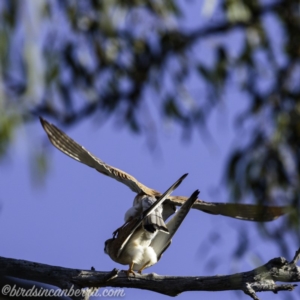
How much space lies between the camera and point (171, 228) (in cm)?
264

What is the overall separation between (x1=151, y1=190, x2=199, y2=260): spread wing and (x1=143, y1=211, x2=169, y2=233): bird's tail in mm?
140

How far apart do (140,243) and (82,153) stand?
1.81 ft

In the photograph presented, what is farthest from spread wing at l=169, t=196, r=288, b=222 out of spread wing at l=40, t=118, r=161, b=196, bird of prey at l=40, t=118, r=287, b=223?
spread wing at l=40, t=118, r=161, b=196

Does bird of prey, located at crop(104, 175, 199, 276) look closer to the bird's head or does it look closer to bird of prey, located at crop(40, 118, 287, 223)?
the bird's head

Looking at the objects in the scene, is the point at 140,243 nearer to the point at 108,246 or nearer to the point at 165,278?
the point at 108,246

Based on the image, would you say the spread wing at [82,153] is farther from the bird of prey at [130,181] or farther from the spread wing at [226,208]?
the spread wing at [226,208]

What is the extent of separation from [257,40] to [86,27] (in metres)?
0.67

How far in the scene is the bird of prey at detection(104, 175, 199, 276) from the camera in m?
2.62

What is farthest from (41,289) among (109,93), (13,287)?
(109,93)

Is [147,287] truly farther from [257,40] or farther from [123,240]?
[257,40]

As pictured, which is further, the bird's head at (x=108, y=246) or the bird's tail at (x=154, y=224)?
the bird's head at (x=108, y=246)

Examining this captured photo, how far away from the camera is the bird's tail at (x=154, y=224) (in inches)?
95.6

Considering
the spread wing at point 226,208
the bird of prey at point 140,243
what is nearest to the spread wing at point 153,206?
the bird of prey at point 140,243

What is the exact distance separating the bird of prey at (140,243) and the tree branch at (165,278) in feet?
0.53
